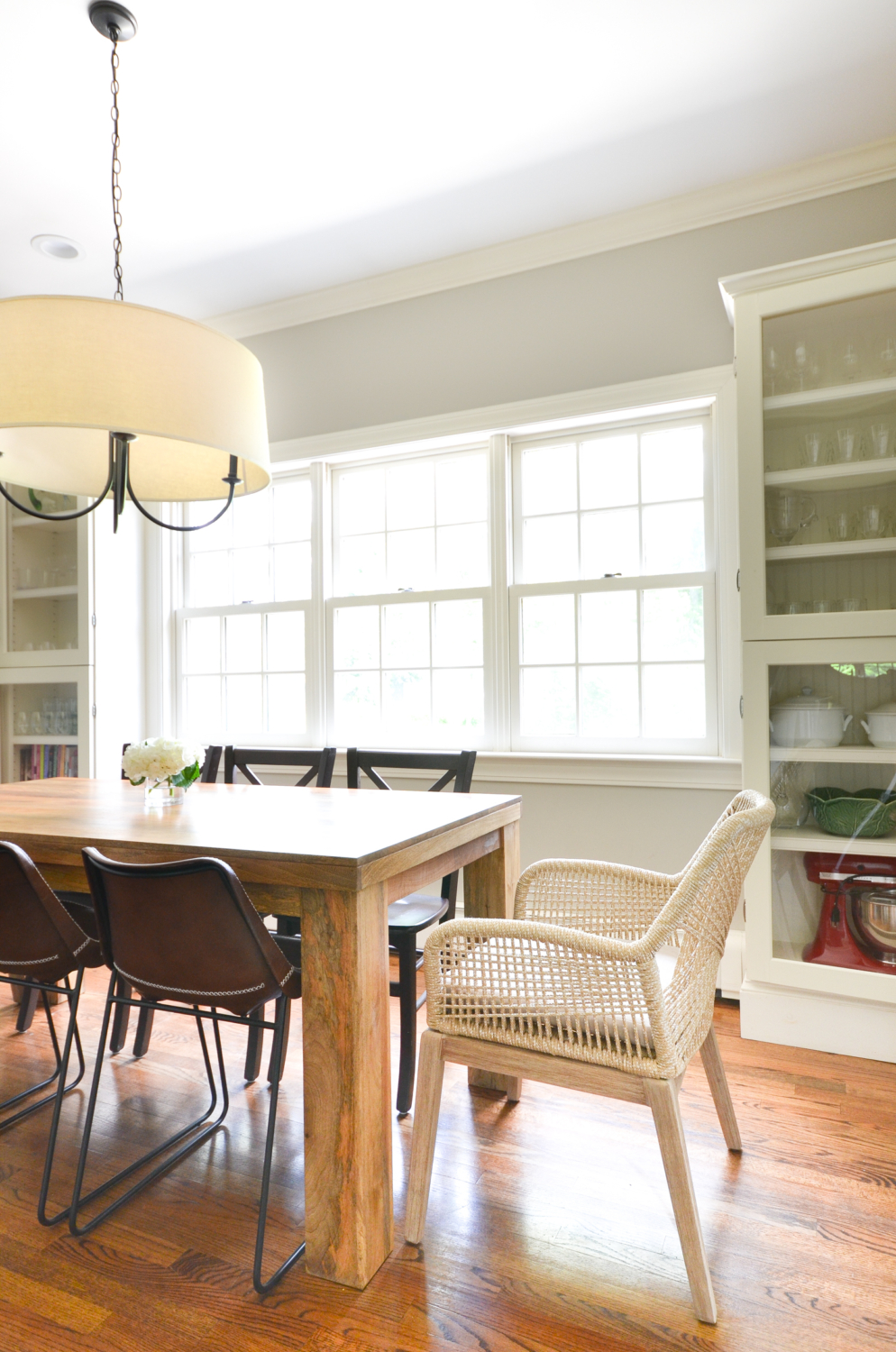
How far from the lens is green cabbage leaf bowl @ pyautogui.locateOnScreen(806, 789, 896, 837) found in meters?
2.49

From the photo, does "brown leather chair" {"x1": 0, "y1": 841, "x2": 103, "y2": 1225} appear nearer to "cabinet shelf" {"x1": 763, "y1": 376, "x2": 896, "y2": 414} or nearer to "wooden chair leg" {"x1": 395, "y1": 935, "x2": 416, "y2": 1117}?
"wooden chair leg" {"x1": 395, "y1": 935, "x2": 416, "y2": 1117}

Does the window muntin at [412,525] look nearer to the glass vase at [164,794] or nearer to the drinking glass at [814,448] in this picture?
the drinking glass at [814,448]

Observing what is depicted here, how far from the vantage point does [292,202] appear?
300cm

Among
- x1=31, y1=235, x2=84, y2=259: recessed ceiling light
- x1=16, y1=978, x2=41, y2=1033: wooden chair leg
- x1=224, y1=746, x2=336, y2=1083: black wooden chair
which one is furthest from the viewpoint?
x1=31, y1=235, x2=84, y2=259: recessed ceiling light

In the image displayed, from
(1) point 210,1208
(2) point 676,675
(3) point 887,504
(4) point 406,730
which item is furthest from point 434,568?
(1) point 210,1208

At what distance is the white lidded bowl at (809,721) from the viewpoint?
2551mm

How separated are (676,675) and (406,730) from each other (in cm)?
120

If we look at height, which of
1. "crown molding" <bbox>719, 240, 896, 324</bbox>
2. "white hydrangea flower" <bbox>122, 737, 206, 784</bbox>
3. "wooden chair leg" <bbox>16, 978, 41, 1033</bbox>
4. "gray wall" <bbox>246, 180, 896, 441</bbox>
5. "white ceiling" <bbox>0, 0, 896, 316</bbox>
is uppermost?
"white ceiling" <bbox>0, 0, 896, 316</bbox>

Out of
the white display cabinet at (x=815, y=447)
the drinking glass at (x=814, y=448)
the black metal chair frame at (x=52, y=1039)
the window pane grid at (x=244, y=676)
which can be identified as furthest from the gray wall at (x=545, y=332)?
the black metal chair frame at (x=52, y=1039)

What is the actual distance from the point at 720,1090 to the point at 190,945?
122cm

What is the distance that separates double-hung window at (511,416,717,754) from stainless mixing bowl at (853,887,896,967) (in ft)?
2.55

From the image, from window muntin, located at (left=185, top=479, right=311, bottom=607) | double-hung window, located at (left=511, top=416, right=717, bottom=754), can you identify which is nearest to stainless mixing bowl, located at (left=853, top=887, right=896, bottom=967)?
double-hung window, located at (left=511, top=416, right=717, bottom=754)

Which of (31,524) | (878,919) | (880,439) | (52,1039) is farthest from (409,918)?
(31,524)

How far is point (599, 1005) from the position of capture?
1465 mm
